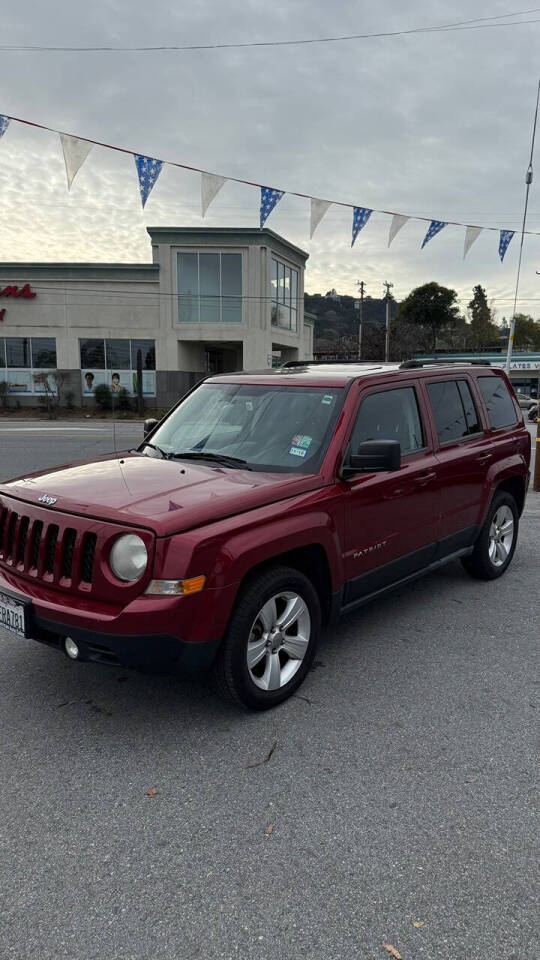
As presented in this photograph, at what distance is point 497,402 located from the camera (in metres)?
5.82

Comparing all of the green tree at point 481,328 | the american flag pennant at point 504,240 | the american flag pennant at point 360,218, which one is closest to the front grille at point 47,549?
the american flag pennant at point 360,218

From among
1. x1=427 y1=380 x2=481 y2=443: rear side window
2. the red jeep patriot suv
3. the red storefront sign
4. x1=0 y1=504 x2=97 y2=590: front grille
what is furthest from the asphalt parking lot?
the red storefront sign

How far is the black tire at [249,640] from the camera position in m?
3.16

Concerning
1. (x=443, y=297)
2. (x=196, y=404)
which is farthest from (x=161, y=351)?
(x=443, y=297)

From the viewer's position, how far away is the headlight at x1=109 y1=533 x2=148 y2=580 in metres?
2.99

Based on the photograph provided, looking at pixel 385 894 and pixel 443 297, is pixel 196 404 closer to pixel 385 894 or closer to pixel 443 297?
pixel 385 894

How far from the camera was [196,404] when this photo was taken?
15.4ft

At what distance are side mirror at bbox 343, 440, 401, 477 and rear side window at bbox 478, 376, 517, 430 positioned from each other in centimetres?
226

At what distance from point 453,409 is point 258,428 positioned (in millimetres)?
1774

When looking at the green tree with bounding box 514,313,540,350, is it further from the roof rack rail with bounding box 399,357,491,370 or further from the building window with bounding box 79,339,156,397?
the roof rack rail with bounding box 399,357,491,370

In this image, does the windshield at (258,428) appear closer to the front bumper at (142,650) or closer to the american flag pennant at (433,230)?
the front bumper at (142,650)

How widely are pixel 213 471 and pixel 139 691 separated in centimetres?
127

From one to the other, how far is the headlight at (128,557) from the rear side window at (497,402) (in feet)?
11.9

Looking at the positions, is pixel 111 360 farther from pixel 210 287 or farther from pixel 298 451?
pixel 298 451
